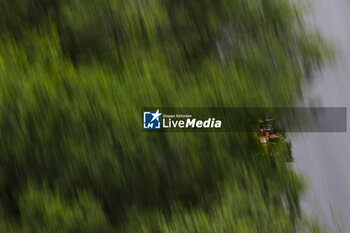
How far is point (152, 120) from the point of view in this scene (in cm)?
276

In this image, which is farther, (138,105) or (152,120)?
(138,105)

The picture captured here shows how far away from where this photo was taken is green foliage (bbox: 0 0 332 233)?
285cm

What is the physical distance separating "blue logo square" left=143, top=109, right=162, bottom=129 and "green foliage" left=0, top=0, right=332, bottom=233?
6cm

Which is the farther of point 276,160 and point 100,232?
point 276,160

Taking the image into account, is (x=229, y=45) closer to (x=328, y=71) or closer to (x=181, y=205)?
(x=328, y=71)

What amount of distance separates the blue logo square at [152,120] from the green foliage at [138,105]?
55mm

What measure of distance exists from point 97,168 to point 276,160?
112 cm

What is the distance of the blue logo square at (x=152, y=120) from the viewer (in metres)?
2.76

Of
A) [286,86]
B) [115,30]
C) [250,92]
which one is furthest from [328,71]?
[115,30]

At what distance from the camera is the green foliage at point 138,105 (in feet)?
9.35

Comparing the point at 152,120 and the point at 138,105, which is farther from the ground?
the point at 138,105

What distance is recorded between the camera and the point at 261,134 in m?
2.97

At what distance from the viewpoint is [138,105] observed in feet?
9.45

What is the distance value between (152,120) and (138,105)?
0.56ft
